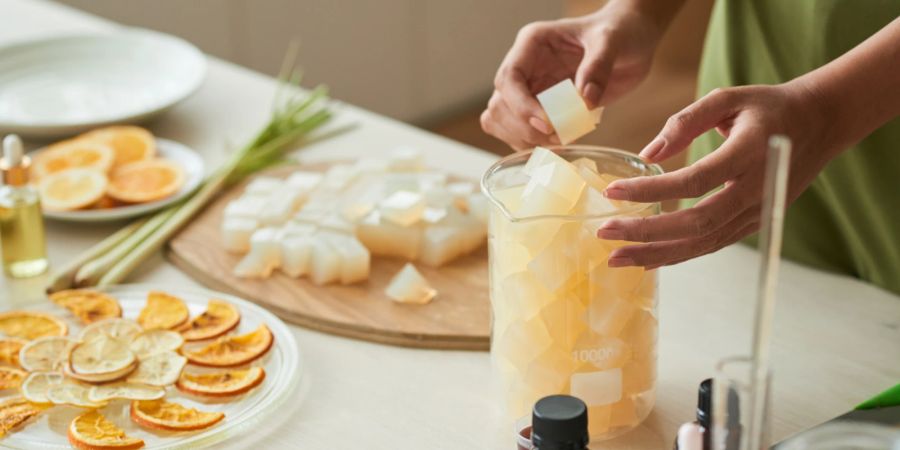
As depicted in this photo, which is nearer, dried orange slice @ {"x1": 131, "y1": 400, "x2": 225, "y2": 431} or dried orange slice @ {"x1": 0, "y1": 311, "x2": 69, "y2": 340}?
dried orange slice @ {"x1": 131, "y1": 400, "x2": 225, "y2": 431}

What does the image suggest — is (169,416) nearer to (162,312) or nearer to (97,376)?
(97,376)

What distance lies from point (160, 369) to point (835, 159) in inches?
33.6

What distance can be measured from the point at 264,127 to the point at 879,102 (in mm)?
996

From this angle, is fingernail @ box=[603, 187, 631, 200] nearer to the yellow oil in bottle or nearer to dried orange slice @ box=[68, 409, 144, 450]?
dried orange slice @ box=[68, 409, 144, 450]

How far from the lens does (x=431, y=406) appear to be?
119 cm

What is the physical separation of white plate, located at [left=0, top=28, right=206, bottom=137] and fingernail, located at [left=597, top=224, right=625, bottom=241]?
1.10 m

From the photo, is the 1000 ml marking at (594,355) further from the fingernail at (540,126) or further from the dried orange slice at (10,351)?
the dried orange slice at (10,351)

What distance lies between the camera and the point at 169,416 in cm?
115

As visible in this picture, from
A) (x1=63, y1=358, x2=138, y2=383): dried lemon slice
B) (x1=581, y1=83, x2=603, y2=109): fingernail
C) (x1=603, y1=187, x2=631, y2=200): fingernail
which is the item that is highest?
(x1=581, y1=83, x2=603, y2=109): fingernail

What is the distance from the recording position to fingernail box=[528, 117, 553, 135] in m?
1.26

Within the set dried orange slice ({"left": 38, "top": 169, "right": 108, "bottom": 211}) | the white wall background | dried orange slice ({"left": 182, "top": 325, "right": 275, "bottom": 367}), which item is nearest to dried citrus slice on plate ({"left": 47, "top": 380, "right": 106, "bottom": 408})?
dried orange slice ({"left": 182, "top": 325, "right": 275, "bottom": 367})

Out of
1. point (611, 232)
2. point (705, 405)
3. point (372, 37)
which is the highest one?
point (611, 232)

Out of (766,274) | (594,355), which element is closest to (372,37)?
(594,355)

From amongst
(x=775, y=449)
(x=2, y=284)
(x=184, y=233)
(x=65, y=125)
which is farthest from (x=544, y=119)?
(x=65, y=125)
